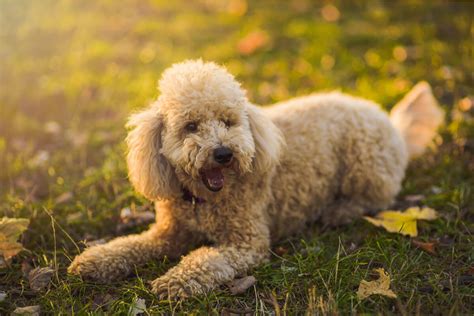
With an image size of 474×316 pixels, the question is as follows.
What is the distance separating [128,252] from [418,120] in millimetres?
3179

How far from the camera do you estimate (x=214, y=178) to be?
3426mm

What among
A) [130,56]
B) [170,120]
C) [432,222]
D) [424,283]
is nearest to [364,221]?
[432,222]

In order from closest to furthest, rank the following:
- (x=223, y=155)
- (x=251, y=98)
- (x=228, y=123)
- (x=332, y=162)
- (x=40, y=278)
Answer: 1. (x=223, y=155)
2. (x=40, y=278)
3. (x=228, y=123)
4. (x=332, y=162)
5. (x=251, y=98)

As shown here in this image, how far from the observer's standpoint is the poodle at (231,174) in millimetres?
3375

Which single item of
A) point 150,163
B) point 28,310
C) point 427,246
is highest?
point 150,163

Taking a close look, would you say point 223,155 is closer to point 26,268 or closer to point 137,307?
point 137,307

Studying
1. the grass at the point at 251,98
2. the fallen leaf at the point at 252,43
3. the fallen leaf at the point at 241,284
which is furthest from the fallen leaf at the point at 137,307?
the fallen leaf at the point at 252,43

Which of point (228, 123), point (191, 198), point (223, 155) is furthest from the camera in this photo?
point (191, 198)

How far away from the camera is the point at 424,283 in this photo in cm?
→ 312

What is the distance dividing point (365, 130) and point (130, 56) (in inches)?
189

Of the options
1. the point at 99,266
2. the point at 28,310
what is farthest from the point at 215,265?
the point at 28,310

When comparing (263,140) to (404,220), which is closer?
(263,140)

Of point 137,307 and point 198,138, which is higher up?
point 198,138

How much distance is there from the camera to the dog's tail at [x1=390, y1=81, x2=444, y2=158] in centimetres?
498
